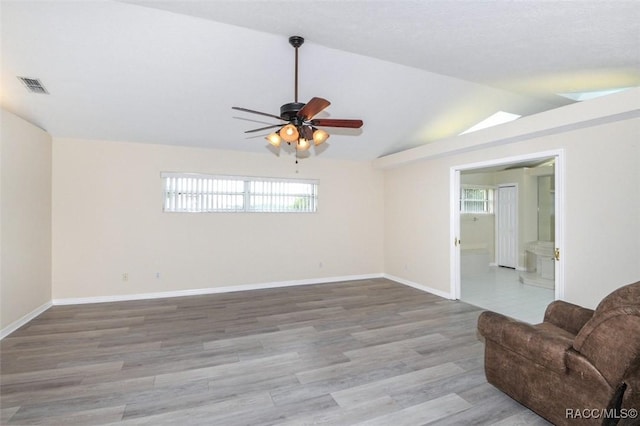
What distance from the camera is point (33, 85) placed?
3488 millimetres

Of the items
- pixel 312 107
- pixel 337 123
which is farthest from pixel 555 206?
pixel 312 107

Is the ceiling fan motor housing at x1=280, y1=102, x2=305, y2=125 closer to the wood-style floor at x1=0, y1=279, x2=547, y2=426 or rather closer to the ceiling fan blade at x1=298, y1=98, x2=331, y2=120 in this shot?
the ceiling fan blade at x1=298, y1=98, x2=331, y2=120

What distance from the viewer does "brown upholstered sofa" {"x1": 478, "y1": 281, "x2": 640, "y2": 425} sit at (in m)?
1.63

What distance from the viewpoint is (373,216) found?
22.1 feet

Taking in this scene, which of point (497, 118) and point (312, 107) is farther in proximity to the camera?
point (497, 118)

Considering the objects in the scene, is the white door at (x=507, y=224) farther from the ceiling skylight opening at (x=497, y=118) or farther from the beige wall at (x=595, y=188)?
the beige wall at (x=595, y=188)

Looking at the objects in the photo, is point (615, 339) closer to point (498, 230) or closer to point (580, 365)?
point (580, 365)

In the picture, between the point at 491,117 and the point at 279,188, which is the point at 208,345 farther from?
the point at 491,117

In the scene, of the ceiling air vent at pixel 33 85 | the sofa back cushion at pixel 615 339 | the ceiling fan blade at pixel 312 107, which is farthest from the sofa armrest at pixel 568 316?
the ceiling air vent at pixel 33 85

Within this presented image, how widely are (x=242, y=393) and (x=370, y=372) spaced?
44.8 inches

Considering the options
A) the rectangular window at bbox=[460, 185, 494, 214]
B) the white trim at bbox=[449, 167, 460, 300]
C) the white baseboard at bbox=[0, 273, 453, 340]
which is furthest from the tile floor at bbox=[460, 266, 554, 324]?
the rectangular window at bbox=[460, 185, 494, 214]

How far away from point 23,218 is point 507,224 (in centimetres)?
995

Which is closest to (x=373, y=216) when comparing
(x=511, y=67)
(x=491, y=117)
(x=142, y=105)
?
(x=491, y=117)

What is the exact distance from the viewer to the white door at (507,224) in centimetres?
777
